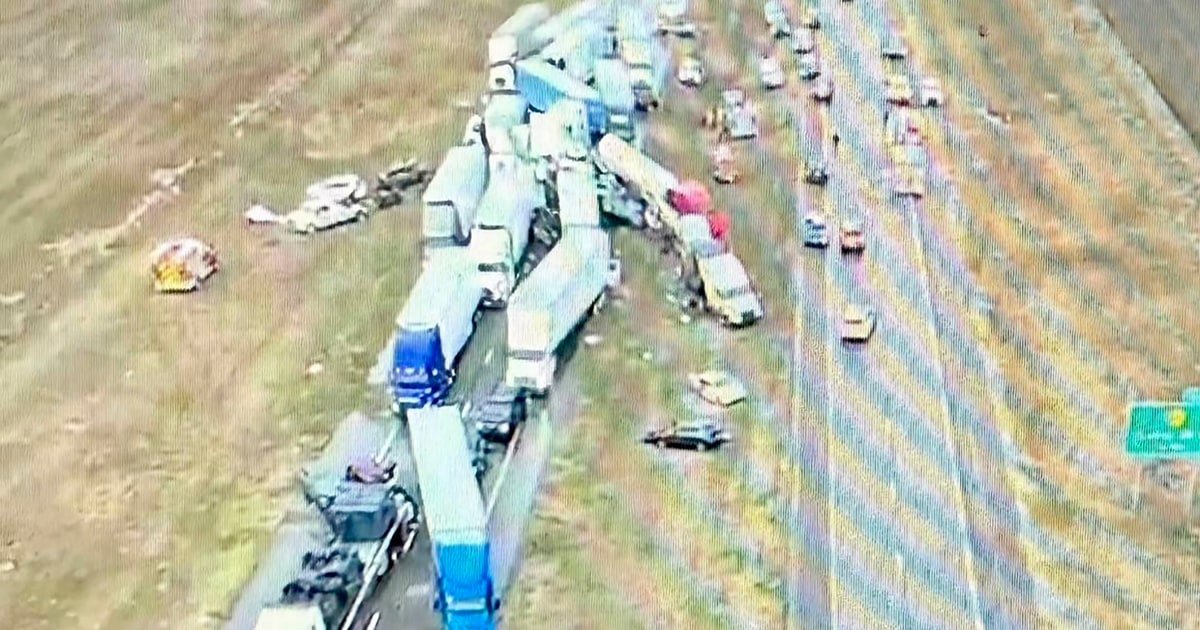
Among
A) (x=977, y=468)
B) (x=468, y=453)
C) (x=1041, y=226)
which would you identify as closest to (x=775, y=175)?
(x=1041, y=226)

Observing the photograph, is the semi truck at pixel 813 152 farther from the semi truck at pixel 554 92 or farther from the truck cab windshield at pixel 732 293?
the truck cab windshield at pixel 732 293

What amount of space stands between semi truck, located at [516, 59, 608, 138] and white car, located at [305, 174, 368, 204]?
3.36m

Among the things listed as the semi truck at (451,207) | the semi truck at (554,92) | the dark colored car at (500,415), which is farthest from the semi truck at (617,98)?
the dark colored car at (500,415)

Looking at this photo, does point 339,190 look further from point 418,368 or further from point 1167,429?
point 1167,429

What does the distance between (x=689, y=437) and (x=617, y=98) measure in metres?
9.41

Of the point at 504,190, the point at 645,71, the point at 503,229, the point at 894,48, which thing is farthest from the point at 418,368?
the point at 894,48

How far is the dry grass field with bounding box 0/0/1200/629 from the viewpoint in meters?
18.8

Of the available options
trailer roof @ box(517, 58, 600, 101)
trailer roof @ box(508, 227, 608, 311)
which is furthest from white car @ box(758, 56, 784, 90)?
trailer roof @ box(508, 227, 608, 311)

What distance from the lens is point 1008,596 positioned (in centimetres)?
1822

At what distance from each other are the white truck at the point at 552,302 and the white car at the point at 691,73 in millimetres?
8677

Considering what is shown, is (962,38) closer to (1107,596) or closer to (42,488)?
(1107,596)

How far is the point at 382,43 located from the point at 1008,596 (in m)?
21.8

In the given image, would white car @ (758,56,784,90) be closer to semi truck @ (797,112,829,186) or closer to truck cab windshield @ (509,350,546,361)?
semi truck @ (797,112,829,186)

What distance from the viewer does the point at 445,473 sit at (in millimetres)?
18328
